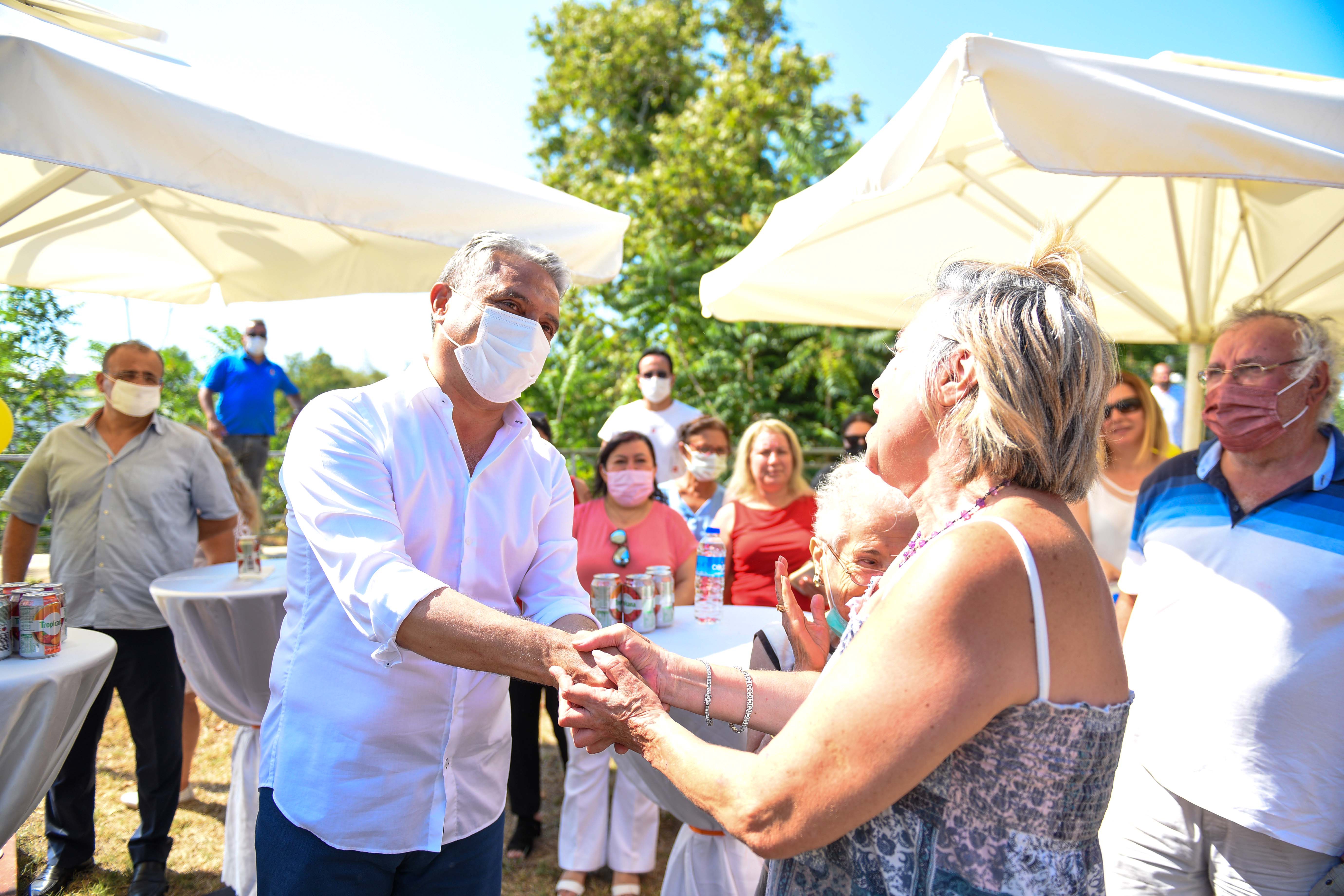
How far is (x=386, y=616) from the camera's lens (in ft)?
5.42

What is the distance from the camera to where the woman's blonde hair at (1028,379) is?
133 cm

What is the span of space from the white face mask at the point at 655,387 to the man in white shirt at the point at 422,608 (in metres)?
4.06

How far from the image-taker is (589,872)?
3.88 metres

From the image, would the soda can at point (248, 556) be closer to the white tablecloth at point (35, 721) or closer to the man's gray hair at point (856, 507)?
the white tablecloth at point (35, 721)

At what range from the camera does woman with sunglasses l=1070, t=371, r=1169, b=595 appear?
14.6 ft

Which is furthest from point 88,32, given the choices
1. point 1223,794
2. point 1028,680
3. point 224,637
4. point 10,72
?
point 1223,794

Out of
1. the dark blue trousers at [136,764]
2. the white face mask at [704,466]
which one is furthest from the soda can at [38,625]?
the white face mask at [704,466]

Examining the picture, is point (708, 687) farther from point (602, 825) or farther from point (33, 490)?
point (33, 490)

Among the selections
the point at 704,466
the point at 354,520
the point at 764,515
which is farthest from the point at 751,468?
the point at 354,520

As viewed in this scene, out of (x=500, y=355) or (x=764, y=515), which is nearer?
(x=500, y=355)

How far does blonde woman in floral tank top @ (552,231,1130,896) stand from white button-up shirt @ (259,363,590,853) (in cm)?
68

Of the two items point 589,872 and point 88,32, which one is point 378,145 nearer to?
point 88,32

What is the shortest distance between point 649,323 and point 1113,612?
1099 centimetres

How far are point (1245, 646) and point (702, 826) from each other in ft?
6.37
